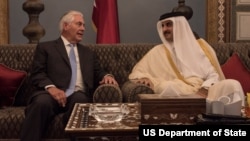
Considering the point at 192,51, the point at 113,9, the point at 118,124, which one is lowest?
the point at 118,124

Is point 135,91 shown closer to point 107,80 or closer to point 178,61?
point 107,80

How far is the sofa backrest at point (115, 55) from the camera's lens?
4211mm

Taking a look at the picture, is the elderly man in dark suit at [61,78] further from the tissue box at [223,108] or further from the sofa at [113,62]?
the tissue box at [223,108]

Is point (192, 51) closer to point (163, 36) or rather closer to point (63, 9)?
point (163, 36)

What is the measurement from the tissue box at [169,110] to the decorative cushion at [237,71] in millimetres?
1888

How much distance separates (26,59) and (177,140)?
2842 millimetres

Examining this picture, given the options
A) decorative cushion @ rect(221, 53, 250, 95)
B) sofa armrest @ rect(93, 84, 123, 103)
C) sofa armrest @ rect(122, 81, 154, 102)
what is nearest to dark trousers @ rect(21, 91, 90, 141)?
sofa armrest @ rect(93, 84, 123, 103)

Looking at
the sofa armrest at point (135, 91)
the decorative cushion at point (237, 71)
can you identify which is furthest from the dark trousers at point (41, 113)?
the decorative cushion at point (237, 71)

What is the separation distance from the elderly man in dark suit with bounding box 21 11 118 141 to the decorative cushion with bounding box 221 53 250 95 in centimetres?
108

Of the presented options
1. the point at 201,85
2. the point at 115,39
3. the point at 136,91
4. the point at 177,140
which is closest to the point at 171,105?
the point at 177,140

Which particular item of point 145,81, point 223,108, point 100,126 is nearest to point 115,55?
point 145,81

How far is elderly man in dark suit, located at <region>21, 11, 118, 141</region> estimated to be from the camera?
334cm

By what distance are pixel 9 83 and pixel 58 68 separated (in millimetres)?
444

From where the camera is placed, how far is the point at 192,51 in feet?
13.6
